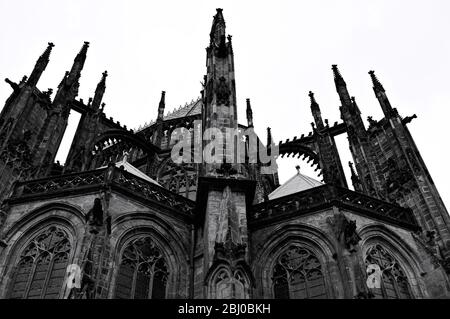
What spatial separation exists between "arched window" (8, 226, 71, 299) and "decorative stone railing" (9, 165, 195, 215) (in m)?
1.43

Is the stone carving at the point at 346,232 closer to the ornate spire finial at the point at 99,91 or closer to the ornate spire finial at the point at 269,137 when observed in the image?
the ornate spire finial at the point at 269,137

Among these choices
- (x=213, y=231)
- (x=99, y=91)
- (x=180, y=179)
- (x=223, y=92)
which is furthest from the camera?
(x=180, y=179)

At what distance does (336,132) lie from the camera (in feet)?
72.6

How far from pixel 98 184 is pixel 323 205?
6.59m

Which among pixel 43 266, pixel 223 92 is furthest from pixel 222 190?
pixel 43 266

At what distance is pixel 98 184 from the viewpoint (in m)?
13.8

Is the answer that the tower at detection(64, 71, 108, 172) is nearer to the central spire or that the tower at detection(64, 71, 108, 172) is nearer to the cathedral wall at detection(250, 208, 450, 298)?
the central spire

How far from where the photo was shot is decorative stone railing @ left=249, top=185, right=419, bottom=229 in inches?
557

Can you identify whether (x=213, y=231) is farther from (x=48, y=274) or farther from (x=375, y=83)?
(x=375, y=83)

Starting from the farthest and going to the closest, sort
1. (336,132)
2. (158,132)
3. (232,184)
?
(158,132), (336,132), (232,184)

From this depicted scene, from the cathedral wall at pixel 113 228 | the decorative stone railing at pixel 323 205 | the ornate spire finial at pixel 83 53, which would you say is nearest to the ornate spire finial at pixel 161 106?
the ornate spire finial at pixel 83 53
